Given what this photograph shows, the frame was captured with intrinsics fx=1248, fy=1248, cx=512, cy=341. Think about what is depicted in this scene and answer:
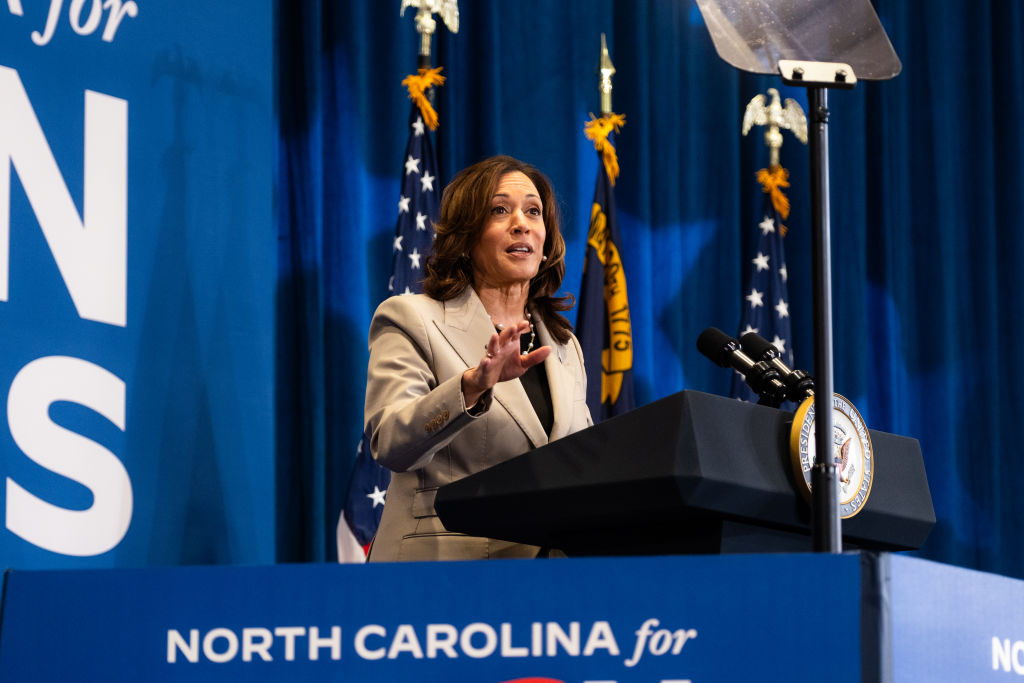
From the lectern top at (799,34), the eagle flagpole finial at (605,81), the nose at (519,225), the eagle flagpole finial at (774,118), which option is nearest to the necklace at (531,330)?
the nose at (519,225)

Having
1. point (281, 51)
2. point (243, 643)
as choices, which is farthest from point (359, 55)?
point (243, 643)

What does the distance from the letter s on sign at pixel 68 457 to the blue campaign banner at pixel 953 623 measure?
88.3 inches

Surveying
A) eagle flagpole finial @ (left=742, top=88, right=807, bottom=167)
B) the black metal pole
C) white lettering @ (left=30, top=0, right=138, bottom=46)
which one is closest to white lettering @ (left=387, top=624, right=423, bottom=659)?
the black metal pole

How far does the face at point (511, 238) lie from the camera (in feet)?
7.06

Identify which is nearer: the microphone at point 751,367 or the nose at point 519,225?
the microphone at point 751,367

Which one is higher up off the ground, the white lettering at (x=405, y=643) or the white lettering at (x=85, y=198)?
the white lettering at (x=85, y=198)

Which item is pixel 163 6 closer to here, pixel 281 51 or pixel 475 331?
pixel 281 51

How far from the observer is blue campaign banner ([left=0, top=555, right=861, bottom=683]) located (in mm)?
1073

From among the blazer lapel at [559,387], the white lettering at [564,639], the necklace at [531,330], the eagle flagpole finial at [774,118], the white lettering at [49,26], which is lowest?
the white lettering at [564,639]

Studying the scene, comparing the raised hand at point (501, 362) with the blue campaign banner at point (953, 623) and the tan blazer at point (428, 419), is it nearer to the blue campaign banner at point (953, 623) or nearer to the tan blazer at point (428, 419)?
the tan blazer at point (428, 419)

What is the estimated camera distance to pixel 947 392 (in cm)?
566

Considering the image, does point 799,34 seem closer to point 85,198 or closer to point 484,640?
point 484,640

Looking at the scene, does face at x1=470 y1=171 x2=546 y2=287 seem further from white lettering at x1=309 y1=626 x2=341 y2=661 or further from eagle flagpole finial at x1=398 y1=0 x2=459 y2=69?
eagle flagpole finial at x1=398 y1=0 x2=459 y2=69

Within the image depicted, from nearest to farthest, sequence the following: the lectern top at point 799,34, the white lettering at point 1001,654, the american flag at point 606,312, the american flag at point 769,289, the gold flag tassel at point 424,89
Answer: the white lettering at point 1001,654, the lectern top at point 799,34, the gold flag tassel at point 424,89, the american flag at point 606,312, the american flag at point 769,289
